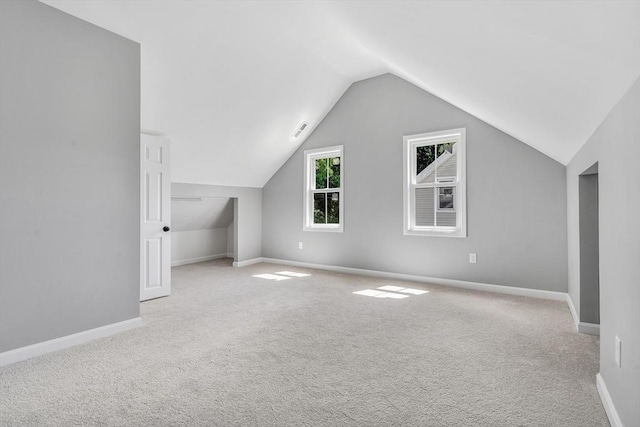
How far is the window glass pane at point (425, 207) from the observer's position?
497 cm

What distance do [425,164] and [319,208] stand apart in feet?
6.58

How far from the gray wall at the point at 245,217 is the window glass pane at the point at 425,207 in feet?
9.99

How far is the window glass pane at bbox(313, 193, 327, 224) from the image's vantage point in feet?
20.0

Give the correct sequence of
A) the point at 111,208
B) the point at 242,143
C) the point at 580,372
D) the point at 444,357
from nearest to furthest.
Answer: the point at 580,372
the point at 444,357
the point at 111,208
the point at 242,143

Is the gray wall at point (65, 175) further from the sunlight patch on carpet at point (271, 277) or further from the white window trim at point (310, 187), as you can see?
the white window trim at point (310, 187)

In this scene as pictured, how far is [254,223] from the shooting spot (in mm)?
6547

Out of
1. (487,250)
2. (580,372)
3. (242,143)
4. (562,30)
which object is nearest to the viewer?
(562,30)

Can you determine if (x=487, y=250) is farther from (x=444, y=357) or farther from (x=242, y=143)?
(x=242, y=143)

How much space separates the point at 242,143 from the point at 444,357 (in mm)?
4065

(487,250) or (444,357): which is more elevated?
(487,250)

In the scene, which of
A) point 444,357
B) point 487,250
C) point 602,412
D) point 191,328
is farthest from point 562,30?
point 487,250

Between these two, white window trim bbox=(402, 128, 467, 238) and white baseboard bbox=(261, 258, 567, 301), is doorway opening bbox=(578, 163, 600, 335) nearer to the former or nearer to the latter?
white baseboard bbox=(261, 258, 567, 301)

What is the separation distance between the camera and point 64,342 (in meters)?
2.67

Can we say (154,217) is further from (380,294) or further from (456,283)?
(456,283)
